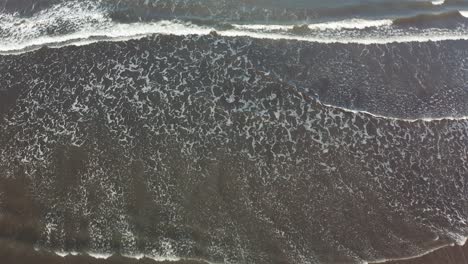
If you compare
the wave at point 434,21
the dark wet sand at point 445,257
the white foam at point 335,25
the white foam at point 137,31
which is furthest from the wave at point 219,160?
the wave at point 434,21

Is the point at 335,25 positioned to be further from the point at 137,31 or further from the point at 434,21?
the point at 137,31

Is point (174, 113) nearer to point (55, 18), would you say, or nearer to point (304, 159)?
point (304, 159)

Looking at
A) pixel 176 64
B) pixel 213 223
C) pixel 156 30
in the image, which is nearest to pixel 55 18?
pixel 156 30

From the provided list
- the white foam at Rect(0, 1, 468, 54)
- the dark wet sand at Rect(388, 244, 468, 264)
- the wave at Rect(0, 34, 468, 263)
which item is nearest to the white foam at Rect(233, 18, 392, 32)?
the white foam at Rect(0, 1, 468, 54)

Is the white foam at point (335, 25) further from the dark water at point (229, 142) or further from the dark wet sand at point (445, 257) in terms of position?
the dark wet sand at point (445, 257)

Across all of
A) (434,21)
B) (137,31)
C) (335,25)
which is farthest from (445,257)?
(137,31)
